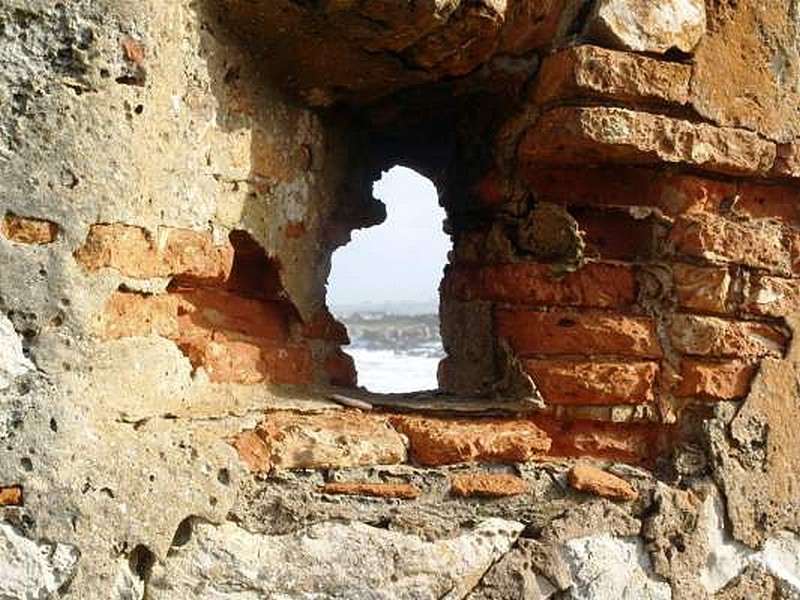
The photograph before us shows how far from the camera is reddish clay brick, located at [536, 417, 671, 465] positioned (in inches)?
88.0

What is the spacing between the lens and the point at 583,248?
2236 millimetres

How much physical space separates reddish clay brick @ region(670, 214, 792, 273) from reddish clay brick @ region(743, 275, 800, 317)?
33 millimetres

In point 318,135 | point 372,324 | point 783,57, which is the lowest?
point 372,324

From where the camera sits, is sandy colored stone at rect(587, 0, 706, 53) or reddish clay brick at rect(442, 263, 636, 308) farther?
reddish clay brick at rect(442, 263, 636, 308)

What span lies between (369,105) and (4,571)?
1438mm

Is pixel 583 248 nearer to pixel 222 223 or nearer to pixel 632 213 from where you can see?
pixel 632 213

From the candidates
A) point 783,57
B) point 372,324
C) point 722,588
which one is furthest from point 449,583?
point 372,324

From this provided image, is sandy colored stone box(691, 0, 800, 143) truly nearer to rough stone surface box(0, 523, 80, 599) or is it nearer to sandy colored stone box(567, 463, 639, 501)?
sandy colored stone box(567, 463, 639, 501)

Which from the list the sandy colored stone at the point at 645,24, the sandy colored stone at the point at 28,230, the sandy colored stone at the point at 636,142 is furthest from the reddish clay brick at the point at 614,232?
the sandy colored stone at the point at 28,230

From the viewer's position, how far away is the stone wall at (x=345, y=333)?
168 centimetres

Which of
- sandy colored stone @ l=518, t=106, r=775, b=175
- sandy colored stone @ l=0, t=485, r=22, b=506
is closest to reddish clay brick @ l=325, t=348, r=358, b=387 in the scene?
sandy colored stone @ l=518, t=106, r=775, b=175

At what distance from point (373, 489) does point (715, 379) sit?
0.88m

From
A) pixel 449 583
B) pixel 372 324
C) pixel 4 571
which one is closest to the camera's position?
pixel 4 571

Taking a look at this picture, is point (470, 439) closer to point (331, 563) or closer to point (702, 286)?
point (331, 563)
